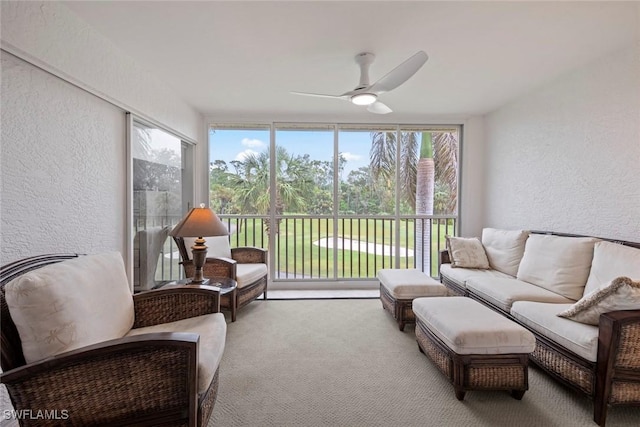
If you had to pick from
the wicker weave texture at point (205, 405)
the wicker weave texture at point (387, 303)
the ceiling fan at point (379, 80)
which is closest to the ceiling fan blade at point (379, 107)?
the ceiling fan at point (379, 80)

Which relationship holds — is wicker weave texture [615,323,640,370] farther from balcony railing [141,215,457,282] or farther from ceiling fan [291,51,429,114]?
balcony railing [141,215,457,282]

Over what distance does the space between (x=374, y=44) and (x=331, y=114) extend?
1776 millimetres

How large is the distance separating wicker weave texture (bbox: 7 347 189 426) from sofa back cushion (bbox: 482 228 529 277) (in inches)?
126

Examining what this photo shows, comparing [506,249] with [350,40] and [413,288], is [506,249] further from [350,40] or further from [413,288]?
[350,40]

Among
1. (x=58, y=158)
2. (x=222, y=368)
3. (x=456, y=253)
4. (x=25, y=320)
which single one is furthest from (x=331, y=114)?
(x=25, y=320)

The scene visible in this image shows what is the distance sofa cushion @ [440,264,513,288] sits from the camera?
291 cm

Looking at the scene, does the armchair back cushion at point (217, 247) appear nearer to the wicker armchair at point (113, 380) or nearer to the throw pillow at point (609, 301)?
the wicker armchair at point (113, 380)

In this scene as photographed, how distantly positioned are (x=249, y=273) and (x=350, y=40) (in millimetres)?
2440

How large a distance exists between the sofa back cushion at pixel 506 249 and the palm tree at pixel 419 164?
107 cm

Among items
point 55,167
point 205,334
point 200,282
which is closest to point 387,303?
point 200,282

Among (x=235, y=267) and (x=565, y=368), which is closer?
(x=565, y=368)

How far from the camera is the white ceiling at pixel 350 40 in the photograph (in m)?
1.80

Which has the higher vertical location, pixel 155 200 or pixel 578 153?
pixel 578 153

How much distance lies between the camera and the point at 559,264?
2.39 metres
